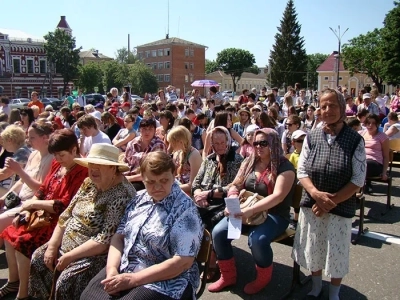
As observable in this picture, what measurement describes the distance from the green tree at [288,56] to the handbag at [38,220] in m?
64.4

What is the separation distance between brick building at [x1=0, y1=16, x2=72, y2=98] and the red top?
197ft

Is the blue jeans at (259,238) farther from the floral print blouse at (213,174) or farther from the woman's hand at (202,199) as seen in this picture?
the floral print blouse at (213,174)

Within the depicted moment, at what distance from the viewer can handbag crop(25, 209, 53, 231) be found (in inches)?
145

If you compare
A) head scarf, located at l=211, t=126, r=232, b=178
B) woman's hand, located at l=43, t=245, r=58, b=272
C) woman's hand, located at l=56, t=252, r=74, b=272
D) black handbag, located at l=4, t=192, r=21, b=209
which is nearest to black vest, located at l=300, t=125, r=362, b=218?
head scarf, located at l=211, t=126, r=232, b=178

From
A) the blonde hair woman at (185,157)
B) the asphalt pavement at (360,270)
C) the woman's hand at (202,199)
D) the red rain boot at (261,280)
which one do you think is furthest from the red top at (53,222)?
the red rain boot at (261,280)

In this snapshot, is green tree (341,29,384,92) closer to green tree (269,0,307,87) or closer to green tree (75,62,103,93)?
green tree (269,0,307,87)

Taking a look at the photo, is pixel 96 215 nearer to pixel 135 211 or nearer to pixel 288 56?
pixel 135 211

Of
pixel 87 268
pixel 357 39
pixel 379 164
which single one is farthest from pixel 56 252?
pixel 357 39


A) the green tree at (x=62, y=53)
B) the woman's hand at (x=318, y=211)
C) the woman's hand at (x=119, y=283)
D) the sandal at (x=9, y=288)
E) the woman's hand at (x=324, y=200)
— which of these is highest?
the green tree at (x=62, y=53)

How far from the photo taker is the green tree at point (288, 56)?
65688 mm

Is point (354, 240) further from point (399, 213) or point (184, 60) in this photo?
point (184, 60)

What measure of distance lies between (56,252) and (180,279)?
1324 millimetres

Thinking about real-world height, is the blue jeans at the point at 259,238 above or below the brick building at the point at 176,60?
below

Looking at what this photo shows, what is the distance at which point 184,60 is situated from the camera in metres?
85.6
